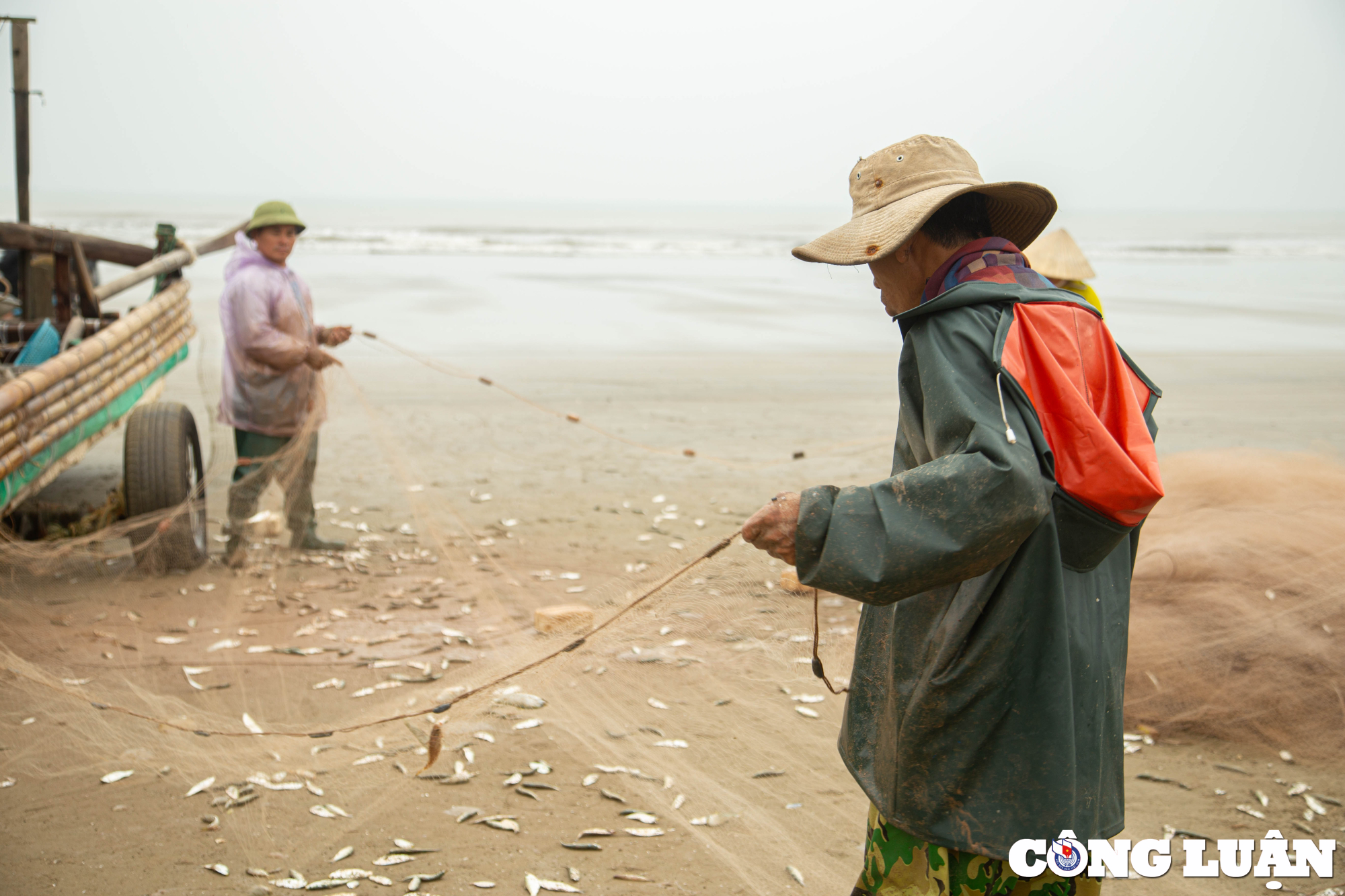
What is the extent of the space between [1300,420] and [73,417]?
11.5m

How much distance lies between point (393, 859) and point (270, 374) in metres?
3.57

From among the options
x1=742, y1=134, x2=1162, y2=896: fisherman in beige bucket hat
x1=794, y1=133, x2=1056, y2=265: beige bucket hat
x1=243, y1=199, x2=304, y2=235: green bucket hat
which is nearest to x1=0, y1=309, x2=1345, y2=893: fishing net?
x1=742, y1=134, x2=1162, y2=896: fisherman in beige bucket hat

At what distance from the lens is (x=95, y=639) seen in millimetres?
4645

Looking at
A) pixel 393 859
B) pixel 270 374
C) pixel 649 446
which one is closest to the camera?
pixel 393 859

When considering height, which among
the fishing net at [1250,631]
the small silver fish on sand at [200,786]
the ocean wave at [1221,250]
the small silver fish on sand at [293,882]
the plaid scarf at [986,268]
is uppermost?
the ocean wave at [1221,250]

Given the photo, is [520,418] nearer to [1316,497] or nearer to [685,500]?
[685,500]

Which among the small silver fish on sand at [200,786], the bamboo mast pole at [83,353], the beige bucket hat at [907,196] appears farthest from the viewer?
the bamboo mast pole at [83,353]

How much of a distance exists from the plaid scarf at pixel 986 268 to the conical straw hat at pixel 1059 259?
3.34m

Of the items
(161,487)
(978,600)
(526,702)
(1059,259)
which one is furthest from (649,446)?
(978,600)

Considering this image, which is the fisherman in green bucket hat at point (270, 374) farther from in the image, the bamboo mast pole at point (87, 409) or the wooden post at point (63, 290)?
the wooden post at point (63, 290)

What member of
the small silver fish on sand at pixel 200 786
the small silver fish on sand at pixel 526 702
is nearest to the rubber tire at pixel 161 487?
the small silver fish on sand at pixel 200 786

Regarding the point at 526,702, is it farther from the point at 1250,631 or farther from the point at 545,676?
the point at 1250,631

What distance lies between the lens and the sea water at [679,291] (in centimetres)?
1642

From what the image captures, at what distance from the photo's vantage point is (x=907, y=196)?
1896 millimetres
